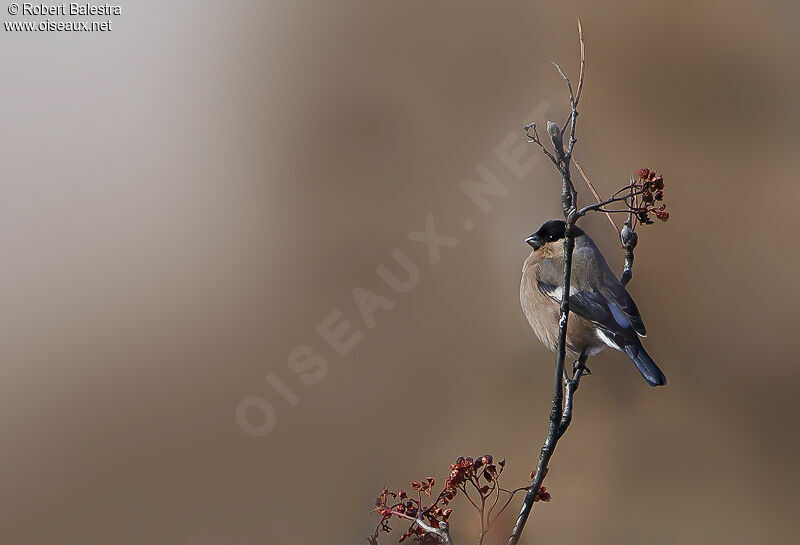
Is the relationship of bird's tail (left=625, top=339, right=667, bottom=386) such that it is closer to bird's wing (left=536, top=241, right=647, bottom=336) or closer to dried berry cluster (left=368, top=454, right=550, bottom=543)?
bird's wing (left=536, top=241, right=647, bottom=336)

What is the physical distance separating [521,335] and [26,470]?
0.84 m

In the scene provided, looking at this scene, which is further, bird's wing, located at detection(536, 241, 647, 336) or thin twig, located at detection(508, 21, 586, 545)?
bird's wing, located at detection(536, 241, 647, 336)

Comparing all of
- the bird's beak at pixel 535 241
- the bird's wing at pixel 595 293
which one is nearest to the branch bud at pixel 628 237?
the bird's wing at pixel 595 293

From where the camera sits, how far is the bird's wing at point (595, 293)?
2.66 feet

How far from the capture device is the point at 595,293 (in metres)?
0.85

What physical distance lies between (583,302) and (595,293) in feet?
0.06

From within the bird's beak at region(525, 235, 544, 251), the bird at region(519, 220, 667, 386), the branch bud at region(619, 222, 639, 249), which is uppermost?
the bird's beak at region(525, 235, 544, 251)

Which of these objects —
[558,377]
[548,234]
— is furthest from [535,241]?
[558,377]

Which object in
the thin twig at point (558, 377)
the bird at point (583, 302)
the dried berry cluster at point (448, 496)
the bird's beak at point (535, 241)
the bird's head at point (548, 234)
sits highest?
the bird's head at point (548, 234)

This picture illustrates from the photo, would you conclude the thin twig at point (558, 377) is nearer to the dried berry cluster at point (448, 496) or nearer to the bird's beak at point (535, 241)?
the dried berry cluster at point (448, 496)

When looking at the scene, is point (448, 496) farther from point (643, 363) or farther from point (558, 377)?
point (643, 363)

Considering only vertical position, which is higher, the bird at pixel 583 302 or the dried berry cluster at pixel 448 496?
the bird at pixel 583 302

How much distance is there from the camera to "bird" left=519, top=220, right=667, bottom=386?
0.81 meters

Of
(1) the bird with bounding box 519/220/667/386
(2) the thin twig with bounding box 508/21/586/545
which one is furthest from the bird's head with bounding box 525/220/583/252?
(2) the thin twig with bounding box 508/21/586/545
